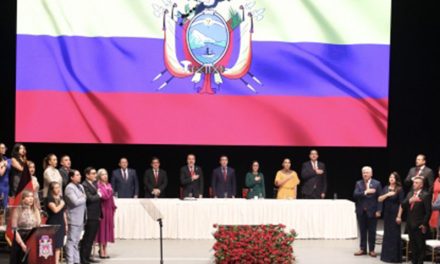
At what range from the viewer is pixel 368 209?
11469 mm

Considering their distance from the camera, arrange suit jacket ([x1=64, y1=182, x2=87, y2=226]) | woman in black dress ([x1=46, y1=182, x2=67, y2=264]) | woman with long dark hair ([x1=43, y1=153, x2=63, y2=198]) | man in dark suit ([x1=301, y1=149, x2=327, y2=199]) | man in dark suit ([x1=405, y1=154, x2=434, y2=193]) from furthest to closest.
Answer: man in dark suit ([x1=301, y1=149, x2=327, y2=199]), man in dark suit ([x1=405, y1=154, x2=434, y2=193]), woman with long dark hair ([x1=43, y1=153, x2=63, y2=198]), suit jacket ([x1=64, y1=182, x2=87, y2=226]), woman in black dress ([x1=46, y1=182, x2=67, y2=264])

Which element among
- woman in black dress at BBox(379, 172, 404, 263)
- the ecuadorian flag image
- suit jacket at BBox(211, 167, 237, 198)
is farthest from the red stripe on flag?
woman in black dress at BBox(379, 172, 404, 263)

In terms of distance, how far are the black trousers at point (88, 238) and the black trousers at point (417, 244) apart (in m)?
4.14

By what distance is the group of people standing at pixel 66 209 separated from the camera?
348 inches

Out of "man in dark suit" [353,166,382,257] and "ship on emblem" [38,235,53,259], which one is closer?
"ship on emblem" [38,235,53,259]

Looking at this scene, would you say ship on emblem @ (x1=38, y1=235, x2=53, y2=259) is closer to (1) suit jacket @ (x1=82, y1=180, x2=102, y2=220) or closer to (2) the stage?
(1) suit jacket @ (x1=82, y1=180, x2=102, y2=220)

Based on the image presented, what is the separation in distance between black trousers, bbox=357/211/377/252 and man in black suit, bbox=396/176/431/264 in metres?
0.98

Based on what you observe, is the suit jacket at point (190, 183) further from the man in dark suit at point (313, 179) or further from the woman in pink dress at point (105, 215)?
the woman in pink dress at point (105, 215)

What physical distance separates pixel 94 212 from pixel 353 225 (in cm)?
463

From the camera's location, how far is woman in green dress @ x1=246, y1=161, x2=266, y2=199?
1312cm

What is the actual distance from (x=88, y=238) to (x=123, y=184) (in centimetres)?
273

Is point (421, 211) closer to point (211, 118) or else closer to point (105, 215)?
point (105, 215)

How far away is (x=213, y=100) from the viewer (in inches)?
541

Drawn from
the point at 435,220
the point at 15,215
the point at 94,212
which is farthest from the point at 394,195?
the point at 15,215
